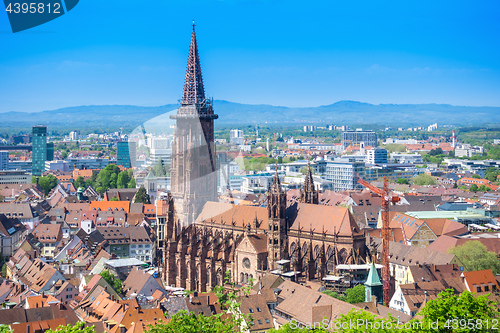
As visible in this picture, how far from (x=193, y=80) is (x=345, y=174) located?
357ft

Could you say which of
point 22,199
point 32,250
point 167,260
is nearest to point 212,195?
point 167,260

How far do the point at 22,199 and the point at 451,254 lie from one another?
102 meters

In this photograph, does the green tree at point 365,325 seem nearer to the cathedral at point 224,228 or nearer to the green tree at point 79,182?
the cathedral at point 224,228

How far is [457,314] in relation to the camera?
106ft

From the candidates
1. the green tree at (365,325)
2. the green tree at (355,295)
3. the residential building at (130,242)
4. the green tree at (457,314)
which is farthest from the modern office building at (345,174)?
the green tree at (365,325)

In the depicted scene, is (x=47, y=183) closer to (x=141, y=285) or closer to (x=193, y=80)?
(x=193, y=80)

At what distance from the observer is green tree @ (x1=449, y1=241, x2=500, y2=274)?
70.0 metres

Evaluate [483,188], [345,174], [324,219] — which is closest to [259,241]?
[324,219]

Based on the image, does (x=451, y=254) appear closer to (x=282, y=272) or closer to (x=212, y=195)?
(x=282, y=272)

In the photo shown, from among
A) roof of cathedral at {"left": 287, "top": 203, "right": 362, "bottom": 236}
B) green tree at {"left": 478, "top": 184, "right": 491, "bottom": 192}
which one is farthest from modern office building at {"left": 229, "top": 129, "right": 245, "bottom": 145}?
green tree at {"left": 478, "top": 184, "right": 491, "bottom": 192}

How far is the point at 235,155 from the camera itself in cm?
10631

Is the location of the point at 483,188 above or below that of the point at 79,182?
below

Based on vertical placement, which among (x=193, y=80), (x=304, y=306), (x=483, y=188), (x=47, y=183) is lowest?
(x=483, y=188)

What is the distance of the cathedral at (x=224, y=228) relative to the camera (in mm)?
72312
